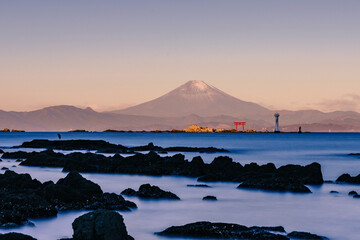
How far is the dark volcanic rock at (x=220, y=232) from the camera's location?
533 inches

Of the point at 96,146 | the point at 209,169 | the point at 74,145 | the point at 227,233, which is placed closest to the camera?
the point at 227,233

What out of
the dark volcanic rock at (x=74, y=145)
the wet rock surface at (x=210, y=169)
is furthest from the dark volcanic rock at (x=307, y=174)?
the dark volcanic rock at (x=74, y=145)

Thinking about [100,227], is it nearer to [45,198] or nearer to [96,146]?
[45,198]

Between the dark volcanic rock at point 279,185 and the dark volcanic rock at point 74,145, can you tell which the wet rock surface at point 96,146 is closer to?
the dark volcanic rock at point 74,145

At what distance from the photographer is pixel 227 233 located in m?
13.9

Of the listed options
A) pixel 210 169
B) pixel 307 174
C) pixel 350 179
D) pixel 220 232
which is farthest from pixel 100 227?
pixel 350 179

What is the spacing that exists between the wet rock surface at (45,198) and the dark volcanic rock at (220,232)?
3839 mm

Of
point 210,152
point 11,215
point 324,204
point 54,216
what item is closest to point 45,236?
point 11,215

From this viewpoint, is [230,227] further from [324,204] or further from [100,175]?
[100,175]

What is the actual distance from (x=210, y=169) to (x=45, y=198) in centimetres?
1462

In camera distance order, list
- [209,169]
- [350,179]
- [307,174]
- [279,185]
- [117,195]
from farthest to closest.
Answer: [209,169]
[350,179]
[307,174]
[279,185]
[117,195]

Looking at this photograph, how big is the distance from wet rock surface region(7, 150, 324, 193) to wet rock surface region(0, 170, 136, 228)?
343 inches

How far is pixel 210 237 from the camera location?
44.9 ft

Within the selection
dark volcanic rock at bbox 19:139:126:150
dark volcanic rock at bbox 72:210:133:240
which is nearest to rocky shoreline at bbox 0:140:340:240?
dark volcanic rock at bbox 72:210:133:240
